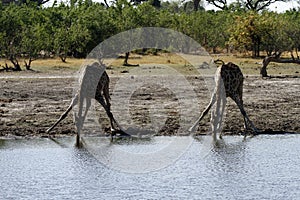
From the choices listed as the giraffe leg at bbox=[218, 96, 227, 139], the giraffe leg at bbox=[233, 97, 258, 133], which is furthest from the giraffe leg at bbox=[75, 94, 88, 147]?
the giraffe leg at bbox=[233, 97, 258, 133]

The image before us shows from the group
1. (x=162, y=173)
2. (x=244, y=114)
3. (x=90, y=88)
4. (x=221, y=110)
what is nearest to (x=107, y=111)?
(x=90, y=88)

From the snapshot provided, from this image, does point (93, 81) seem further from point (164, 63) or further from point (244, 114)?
point (164, 63)

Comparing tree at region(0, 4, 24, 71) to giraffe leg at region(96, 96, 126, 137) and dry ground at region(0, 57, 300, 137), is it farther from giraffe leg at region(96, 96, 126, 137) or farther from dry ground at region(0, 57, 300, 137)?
giraffe leg at region(96, 96, 126, 137)

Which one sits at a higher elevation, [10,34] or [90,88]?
[10,34]

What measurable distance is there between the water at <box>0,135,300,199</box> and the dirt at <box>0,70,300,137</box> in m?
1.41

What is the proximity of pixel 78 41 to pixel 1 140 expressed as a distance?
23119 millimetres

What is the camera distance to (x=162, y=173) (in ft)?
37.8

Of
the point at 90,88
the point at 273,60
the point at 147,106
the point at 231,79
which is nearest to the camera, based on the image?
the point at 90,88

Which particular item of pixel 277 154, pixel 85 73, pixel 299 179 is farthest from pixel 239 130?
pixel 299 179

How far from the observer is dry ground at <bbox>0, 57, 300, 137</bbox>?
52.6 feet

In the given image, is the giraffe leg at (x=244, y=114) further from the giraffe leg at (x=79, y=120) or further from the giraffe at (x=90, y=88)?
the giraffe leg at (x=79, y=120)

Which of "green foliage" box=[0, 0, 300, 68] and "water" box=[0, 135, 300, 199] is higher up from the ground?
"green foliage" box=[0, 0, 300, 68]

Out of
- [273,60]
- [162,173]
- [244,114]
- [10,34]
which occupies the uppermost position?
[10,34]

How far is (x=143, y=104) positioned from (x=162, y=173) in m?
8.06
